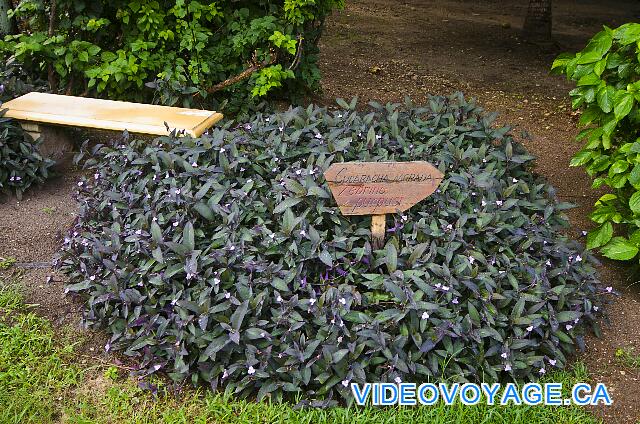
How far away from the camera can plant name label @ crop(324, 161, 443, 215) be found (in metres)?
3.13

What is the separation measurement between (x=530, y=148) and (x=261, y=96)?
7.12 ft

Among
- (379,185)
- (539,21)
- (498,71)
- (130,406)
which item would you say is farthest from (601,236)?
(539,21)

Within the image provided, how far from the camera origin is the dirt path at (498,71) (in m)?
3.45

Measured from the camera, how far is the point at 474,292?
9.98ft

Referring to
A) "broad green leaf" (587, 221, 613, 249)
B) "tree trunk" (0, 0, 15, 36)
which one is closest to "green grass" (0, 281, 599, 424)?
"broad green leaf" (587, 221, 613, 249)

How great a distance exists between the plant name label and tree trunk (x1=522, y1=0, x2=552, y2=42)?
6117 millimetres

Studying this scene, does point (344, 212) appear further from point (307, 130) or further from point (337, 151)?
point (307, 130)

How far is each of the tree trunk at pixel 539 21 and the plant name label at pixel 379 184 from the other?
6.12 meters

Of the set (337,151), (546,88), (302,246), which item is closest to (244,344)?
(302,246)

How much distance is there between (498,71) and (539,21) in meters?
1.61

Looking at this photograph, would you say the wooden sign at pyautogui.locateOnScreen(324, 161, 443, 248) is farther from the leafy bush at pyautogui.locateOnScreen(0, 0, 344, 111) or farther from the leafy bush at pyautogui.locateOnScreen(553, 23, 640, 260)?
the leafy bush at pyautogui.locateOnScreen(0, 0, 344, 111)

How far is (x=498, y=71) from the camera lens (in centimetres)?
749

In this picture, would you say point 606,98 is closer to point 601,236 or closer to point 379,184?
point 601,236

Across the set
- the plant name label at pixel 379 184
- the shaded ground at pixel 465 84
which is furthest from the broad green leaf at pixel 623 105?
the plant name label at pixel 379 184
